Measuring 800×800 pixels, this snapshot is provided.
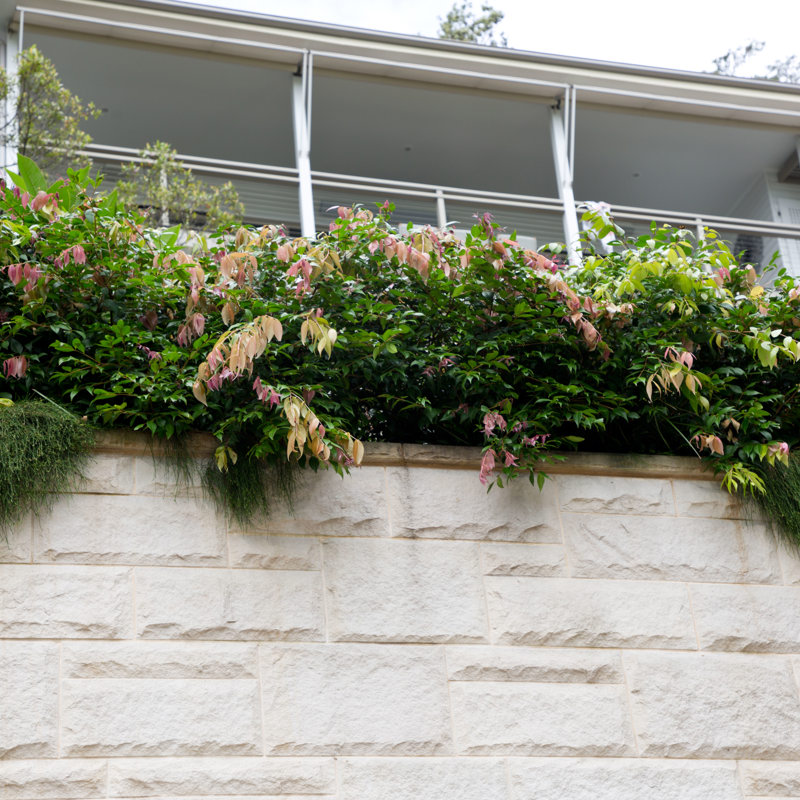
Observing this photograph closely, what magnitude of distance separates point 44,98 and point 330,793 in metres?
6.02

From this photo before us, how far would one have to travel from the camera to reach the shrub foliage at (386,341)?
4.61m

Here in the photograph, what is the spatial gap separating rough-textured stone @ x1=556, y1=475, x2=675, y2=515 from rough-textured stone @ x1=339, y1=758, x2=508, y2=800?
1259mm

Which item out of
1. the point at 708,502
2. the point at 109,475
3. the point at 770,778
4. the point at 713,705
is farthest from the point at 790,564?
the point at 109,475

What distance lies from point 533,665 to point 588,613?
36 cm

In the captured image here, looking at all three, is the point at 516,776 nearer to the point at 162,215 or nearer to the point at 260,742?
the point at 260,742

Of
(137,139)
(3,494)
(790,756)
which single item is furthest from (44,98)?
(790,756)

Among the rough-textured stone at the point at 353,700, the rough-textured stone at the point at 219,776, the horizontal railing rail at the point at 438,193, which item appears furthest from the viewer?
the horizontal railing rail at the point at 438,193

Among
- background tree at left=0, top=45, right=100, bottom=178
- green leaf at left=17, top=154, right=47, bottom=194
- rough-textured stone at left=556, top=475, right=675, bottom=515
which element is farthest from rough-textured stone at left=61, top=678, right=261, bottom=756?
background tree at left=0, top=45, right=100, bottom=178

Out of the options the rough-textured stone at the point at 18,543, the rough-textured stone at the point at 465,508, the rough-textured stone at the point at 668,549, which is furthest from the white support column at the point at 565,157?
the rough-textured stone at the point at 18,543

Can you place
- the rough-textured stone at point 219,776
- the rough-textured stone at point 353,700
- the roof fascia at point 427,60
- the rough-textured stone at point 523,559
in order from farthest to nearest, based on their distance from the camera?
the roof fascia at point 427,60 < the rough-textured stone at point 523,559 < the rough-textured stone at point 353,700 < the rough-textured stone at point 219,776

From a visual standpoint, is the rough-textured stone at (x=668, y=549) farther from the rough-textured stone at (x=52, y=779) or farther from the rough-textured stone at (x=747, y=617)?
the rough-textured stone at (x=52, y=779)

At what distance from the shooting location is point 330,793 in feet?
13.5

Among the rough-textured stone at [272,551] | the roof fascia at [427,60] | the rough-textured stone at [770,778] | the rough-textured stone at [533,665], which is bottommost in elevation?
the rough-textured stone at [770,778]

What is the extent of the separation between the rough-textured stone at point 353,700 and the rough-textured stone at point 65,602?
592mm
